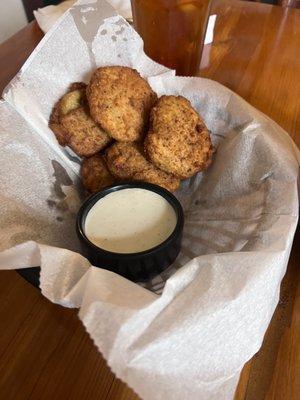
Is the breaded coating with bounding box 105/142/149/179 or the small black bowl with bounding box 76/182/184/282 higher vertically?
the breaded coating with bounding box 105/142/149/179

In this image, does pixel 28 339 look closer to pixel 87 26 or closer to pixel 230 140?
pixel 230 140

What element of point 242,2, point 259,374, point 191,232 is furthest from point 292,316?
point 242,2

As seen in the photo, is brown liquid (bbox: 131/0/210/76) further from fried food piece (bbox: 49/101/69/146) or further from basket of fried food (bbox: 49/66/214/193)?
fried food piece (bbox: 49/101/69/146)

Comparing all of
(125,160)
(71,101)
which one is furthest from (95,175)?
(71,101)

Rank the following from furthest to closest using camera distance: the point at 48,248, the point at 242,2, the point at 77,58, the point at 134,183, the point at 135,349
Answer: the point at 242,2 → the point at 77,58 → the point at 134,183 → the point at 48,248 → the point at 135,349

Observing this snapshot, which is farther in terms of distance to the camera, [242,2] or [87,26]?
[242,2]

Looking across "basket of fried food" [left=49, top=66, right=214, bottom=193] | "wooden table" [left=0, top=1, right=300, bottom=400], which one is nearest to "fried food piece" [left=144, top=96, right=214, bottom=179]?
"basket of fried food" [left=49, top=66, right=214, bottom=193]
